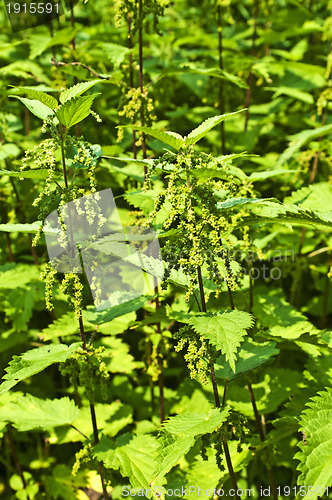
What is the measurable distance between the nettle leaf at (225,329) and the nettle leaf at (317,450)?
482 mm

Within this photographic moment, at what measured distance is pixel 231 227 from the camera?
199cm

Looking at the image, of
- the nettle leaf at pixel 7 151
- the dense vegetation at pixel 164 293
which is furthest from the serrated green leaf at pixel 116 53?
the nettle leaf at pixel 7 151

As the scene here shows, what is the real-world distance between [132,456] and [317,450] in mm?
Result: 1060

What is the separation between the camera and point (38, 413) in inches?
105

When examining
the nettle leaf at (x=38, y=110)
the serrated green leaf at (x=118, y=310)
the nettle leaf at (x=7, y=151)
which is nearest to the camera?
the nettle leaf at (x=38, y=110)

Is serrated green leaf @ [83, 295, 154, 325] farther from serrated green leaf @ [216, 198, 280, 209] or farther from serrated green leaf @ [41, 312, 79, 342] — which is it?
serrated green leaf @ [216, 198, 280, 209]

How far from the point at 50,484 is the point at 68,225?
85.5 inches

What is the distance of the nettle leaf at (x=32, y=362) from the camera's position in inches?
77.4

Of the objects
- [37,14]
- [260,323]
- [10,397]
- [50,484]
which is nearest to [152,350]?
[260,323]

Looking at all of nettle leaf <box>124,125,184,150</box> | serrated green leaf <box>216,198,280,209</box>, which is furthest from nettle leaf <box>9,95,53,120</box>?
serrated green leaf <box>216,198,280,209</box>

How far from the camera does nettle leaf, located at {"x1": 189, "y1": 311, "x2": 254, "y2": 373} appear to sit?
169cm

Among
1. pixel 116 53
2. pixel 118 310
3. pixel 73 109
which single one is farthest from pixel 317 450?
pixel 116 53

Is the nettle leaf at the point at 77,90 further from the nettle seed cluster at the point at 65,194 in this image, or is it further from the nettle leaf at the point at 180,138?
the nettle leaf at the point at 180,138

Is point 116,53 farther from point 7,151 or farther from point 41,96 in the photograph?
point 41,96
